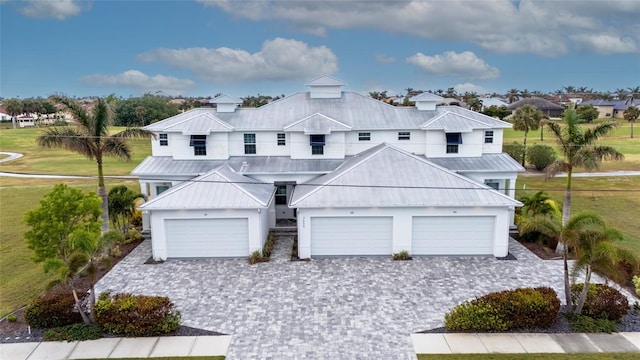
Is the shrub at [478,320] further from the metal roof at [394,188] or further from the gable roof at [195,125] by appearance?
the gable roof at [195,125]

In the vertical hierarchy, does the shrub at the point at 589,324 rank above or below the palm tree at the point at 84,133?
below

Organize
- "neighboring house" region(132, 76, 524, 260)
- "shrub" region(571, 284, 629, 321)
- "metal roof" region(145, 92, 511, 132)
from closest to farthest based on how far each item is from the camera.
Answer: "shrub" region(571, 284, 629, 321)
"neighboring house" region(132, 76, 524, 260)
"metal roof" region(145, 92, 511, 132)

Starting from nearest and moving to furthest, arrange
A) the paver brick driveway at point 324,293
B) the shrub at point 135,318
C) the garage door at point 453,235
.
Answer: the paver brick driveway at point 324,293
the shrub at point 135,318
the garage door at point 453,235

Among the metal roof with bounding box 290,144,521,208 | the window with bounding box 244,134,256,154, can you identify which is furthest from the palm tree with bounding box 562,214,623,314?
the window with bounding box 244,134,256,154

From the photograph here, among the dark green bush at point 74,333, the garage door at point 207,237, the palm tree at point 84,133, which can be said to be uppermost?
the palm tree at point 84,133

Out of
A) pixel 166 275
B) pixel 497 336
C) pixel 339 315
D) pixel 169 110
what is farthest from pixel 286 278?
pixel 169 110

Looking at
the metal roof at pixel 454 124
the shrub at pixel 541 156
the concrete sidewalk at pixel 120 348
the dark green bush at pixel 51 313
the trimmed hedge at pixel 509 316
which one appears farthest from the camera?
the shrub at pixel 541 156

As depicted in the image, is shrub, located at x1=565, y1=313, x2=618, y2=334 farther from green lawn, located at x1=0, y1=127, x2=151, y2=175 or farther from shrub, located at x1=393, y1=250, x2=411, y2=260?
green lawn, located at x1=0, y1=127, x2=151, y2=175

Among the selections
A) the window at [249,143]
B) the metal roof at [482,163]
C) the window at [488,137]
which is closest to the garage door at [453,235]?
the metal roof at [482,163]
